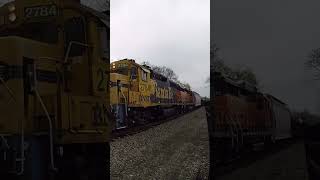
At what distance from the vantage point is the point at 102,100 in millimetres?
5785

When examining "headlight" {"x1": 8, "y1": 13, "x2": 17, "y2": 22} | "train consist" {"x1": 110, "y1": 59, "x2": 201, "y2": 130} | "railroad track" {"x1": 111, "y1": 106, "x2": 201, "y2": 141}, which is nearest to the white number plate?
"headlight" {"x1": 8, "y1": 13, "x2": 17, "y2": 22}

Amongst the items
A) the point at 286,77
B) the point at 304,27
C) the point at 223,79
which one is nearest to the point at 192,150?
the point at 223,79

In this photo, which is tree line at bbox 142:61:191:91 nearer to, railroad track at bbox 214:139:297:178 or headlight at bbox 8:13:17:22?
railroad track at bbox 214:139:297:178

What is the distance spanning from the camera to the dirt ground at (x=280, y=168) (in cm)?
422

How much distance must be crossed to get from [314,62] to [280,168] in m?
0.88

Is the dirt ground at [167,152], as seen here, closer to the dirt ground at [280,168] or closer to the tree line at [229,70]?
the dirt ground at [280,168]

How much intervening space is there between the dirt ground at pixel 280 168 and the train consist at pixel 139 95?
105 centimetres

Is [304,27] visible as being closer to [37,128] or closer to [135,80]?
[135,80]

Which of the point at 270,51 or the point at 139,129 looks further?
the point at 139,129

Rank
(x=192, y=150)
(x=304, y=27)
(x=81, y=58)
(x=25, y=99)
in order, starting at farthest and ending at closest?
(x=81, y=58)
(x=25, y=99)
(x=192, y=150)
(x=304, y=27)

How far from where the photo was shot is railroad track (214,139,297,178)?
14.1 ft

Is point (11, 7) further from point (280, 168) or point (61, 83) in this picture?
point (280, 168)

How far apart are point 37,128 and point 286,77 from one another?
2428 millimetres

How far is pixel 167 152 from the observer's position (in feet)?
16.6
